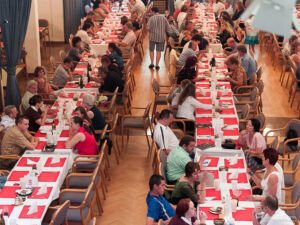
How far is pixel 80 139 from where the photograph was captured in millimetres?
7078

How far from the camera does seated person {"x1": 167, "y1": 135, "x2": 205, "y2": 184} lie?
647cm

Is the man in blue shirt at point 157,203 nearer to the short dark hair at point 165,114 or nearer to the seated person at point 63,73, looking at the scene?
the short dark hair at point 165,114

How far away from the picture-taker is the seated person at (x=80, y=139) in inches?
278

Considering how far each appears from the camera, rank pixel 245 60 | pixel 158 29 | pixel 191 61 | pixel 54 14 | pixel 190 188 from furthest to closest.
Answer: pixel 54 14, pixel 158 29, pixel 245 60, pixel 191 61, pixel 190 188

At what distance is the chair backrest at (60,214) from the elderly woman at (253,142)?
286cm

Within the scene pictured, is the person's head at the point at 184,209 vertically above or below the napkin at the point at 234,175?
above

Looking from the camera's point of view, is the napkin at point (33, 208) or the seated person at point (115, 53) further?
the seated person at point (115, 53)

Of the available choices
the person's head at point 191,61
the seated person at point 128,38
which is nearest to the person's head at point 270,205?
the person's head at point 191,61

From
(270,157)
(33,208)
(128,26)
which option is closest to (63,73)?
(128,26)

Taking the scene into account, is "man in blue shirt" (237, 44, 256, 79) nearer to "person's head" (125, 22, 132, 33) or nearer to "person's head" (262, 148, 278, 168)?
"person's head" (125, 22, 132, 33)

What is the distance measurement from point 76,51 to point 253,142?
19.7 feet

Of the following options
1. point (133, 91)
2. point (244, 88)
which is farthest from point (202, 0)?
point (244, 88)

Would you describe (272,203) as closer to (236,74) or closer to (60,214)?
(60,214)

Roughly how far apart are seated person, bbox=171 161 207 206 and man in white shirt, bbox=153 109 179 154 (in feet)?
4.52
